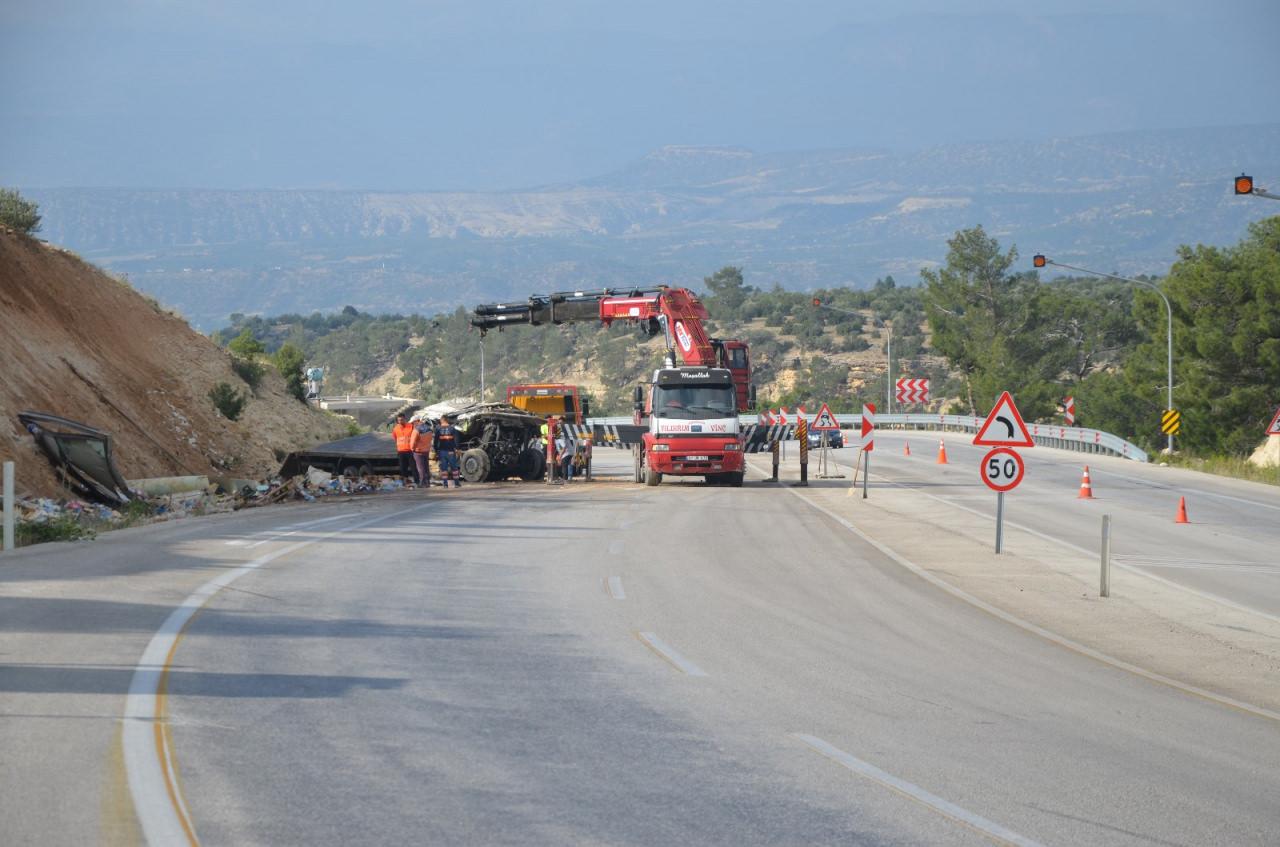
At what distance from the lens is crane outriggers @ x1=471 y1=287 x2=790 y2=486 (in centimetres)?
3572

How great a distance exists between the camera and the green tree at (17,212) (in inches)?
1590

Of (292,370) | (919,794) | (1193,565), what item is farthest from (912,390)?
(919,794)

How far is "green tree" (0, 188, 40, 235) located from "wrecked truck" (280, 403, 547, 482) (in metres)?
10.9

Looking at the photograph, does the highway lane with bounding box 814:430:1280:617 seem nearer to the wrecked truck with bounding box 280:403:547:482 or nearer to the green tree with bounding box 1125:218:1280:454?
the green tree with bounding box 1125:218:1280:454

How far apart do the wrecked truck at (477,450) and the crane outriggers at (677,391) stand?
2.74 m

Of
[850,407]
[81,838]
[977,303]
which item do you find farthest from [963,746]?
[850,407]

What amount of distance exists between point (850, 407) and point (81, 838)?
99952 millimetres

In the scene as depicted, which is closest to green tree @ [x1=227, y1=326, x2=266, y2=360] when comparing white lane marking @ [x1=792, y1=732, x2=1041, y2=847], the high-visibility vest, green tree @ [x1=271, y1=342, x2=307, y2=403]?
green tree @ [x1=271, y1=342, x2=307, y2=403]

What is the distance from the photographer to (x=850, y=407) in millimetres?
105125

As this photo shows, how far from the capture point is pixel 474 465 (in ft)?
120

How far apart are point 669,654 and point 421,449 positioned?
22.8 metres

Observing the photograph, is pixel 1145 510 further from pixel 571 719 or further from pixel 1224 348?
pixel 1224 348

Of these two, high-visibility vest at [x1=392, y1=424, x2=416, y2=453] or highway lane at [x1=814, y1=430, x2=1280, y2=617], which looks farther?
high-visibility vest at [x1=392, y1=424, x2=416, y2=453]

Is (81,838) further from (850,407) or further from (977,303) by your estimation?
(850,407)
